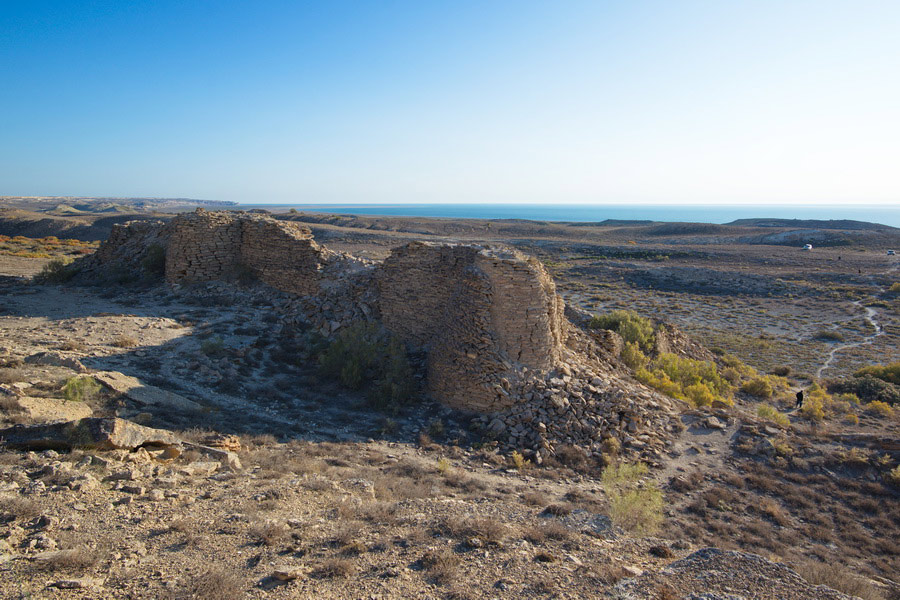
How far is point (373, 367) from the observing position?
420 inches

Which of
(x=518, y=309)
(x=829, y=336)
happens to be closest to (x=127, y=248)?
(x=518, y=309)

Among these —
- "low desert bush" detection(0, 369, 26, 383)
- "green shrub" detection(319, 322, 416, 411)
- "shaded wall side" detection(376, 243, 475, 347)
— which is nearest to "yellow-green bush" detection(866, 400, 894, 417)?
"shaded wall side" detection(376, 243, 475, 347)

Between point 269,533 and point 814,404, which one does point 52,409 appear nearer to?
point 269,533

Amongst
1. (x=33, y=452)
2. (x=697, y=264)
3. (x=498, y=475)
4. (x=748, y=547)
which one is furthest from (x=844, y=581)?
(x=697, y=264)

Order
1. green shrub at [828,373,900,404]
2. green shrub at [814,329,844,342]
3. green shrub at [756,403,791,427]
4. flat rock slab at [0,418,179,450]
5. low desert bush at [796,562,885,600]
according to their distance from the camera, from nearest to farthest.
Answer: low desert bush at [796,562,885,600] < flat rock slab at [0,418,179,450] < green shrub at [756,403,791,427] < green shrub at [828,373,900,404] < green shrub at [814,329,844,342]

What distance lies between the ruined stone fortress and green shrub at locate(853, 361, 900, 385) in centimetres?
1019

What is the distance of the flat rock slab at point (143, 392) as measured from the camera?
7453 mm

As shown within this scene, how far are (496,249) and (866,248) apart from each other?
66.1m

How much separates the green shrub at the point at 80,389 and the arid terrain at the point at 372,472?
4 cm

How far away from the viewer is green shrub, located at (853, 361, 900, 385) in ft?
51.0

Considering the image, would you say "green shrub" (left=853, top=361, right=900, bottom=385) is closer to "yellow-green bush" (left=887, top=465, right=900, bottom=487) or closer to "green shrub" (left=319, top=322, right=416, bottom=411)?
"yellow-green bush" (left=887, top=465, right=900, bottom=487)

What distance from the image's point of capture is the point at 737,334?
22.5 metres

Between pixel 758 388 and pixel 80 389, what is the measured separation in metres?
16.0

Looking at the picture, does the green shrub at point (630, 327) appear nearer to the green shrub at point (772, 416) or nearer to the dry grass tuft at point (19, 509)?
the green shrub at point (772, 416)
